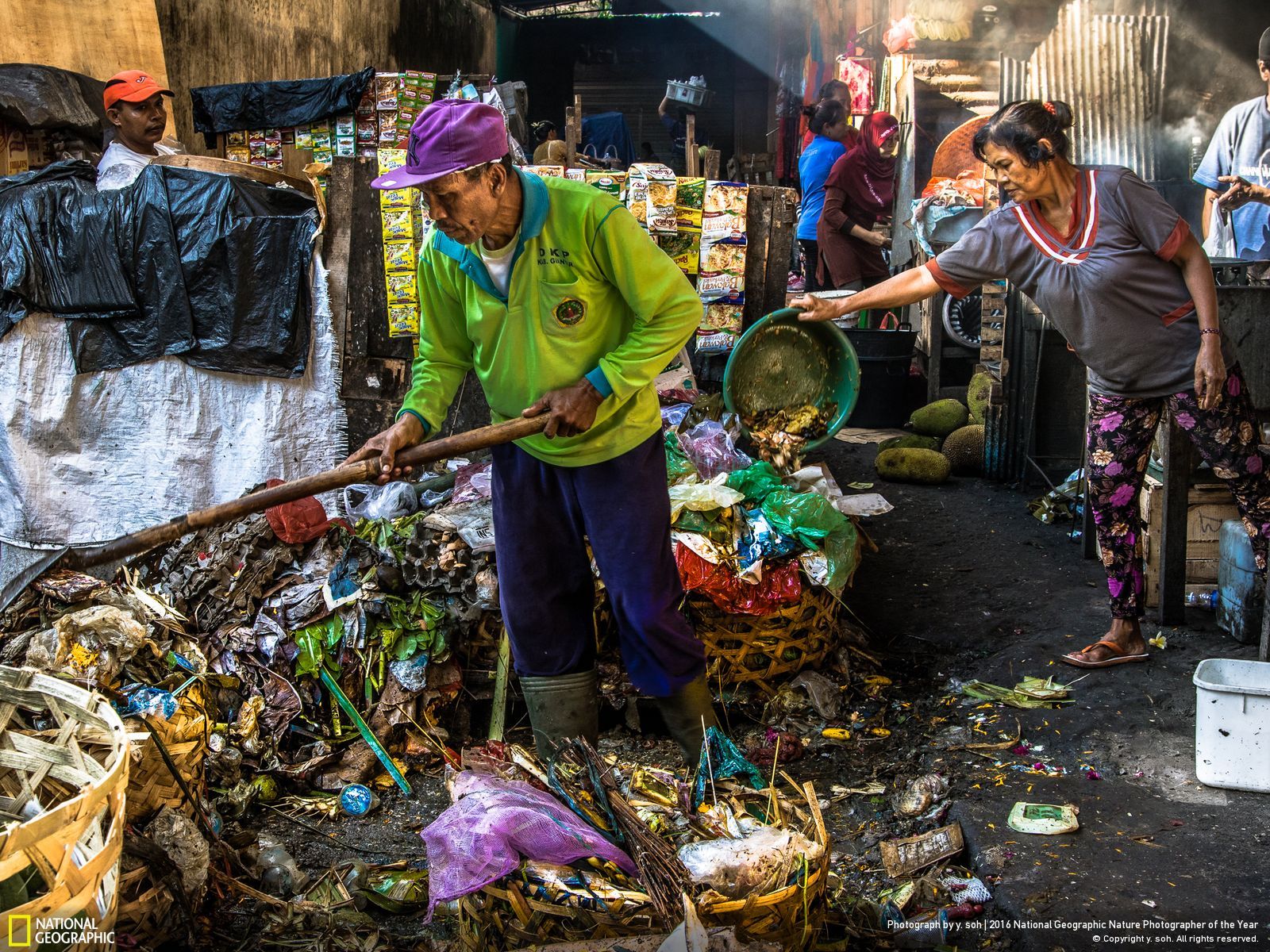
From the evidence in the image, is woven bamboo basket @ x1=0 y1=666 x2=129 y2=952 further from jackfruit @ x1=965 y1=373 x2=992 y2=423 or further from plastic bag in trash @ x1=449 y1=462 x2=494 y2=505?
jackfruit @ x1=965 y1=373 x2=992 y2=423

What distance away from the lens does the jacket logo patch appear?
284cm

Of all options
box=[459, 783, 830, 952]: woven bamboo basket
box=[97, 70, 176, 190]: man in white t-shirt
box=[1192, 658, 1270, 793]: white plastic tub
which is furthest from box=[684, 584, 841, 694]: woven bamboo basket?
box=[97, 70, 176, 190]: man in white t-shirt

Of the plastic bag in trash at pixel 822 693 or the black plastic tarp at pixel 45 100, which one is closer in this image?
the plastic bag in trash at pixel 822 693

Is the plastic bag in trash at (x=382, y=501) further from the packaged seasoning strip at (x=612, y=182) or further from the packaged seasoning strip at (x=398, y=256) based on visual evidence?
the packaged seasoning strip at (x=612, y=182)

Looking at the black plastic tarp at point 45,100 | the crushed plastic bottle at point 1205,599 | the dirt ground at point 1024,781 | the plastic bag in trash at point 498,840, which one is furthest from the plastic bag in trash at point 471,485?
the black plastic tarp at point 45,100

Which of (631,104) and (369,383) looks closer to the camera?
(369,383)

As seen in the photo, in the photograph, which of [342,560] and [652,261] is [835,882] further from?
[342,560]

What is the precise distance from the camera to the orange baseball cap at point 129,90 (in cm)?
515

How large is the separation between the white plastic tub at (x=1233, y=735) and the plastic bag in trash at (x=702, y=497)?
68.7 inches

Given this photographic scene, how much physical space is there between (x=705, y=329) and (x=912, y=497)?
2.11 metres

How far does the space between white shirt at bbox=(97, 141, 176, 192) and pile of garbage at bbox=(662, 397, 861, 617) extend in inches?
117

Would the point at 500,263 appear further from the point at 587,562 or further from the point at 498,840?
the point at 498,840

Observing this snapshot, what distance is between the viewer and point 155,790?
2996 millimetres

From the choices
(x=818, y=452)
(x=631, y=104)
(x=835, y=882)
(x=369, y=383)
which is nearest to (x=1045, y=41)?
(x=818, y=452)
